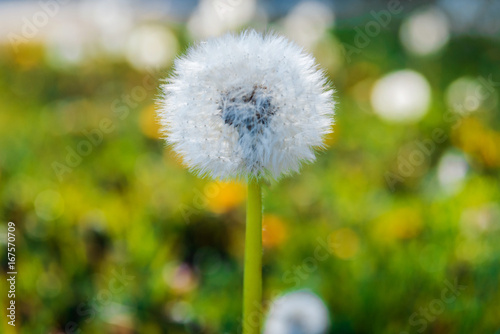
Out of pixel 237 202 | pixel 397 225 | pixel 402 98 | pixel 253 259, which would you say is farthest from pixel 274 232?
pixel 402 98

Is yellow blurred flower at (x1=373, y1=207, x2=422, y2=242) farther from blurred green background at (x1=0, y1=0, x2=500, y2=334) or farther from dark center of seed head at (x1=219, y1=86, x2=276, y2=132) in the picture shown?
dark center of seed head at (x1=219, y1=86, x2=276, y2=132)

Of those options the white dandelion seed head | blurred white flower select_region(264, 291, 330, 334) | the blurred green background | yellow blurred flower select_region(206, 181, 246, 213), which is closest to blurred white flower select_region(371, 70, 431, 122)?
the blurred green background

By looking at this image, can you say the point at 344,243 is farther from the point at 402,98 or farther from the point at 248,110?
the point at 402,98

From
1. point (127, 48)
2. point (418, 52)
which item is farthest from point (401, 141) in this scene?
point (127, 48)

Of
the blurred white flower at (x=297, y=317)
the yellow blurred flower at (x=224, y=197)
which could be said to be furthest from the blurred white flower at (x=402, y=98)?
the blurred white flower at (x=297, y=317)

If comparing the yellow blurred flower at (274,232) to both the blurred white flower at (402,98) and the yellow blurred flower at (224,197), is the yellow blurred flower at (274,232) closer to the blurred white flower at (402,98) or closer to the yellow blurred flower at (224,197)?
the yellow blurred flower at (224,197)

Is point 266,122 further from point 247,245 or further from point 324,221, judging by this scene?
point 324,221

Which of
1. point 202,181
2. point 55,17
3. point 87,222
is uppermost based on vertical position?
point 55,17
